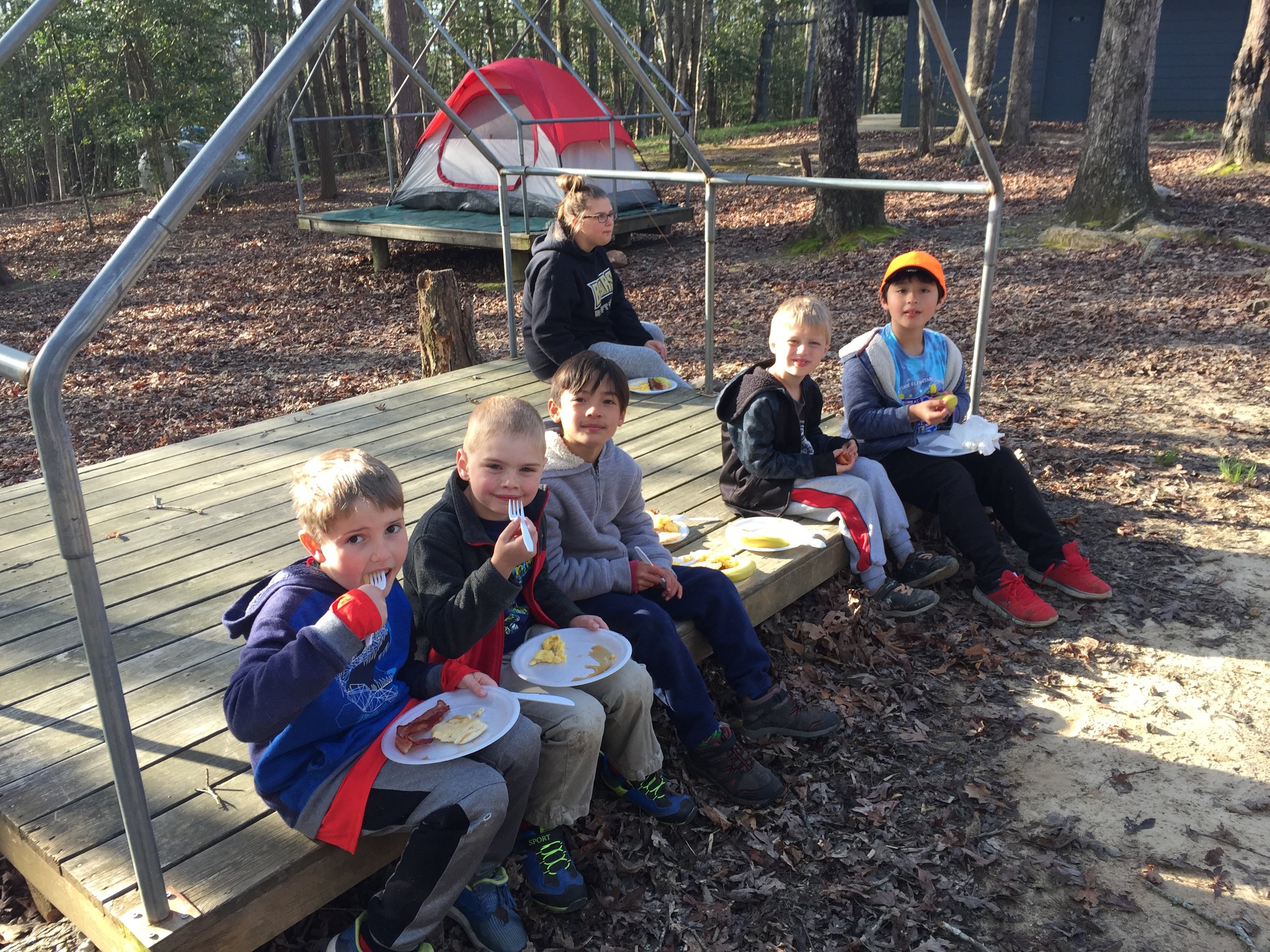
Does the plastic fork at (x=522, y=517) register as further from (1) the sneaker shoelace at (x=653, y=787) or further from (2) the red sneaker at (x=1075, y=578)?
(2) the red sneaker at (x=1075, y=578)

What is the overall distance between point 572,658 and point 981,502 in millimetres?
2404

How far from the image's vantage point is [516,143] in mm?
11836

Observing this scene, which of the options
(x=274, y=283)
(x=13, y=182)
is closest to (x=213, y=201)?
(x=274, y=283)

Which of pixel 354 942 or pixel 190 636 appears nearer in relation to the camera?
pixel 354 942

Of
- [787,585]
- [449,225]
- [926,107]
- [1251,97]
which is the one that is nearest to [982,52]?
[926,107]

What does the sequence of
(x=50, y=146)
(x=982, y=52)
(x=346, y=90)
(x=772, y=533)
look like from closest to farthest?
(x=772, y=533), (x=982, y=52), (x=346, y=90), (x=50, y=146)

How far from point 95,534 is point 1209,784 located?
13.5ft

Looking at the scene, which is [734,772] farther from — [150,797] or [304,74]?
[304,74]

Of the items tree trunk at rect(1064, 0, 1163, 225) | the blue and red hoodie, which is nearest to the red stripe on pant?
the blue and red hoodie

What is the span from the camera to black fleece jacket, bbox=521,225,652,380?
5113mm

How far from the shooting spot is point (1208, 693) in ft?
11.2

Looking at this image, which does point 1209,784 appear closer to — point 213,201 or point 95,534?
point 95,534

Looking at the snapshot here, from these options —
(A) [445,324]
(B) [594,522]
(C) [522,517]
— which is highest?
(C) [522,517]

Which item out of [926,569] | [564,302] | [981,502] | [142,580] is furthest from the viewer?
[564,302]
